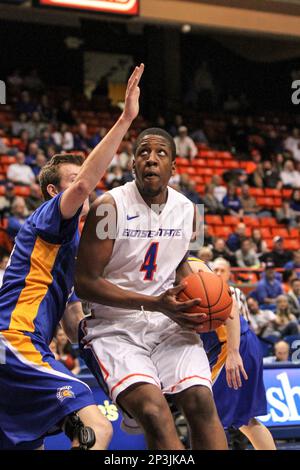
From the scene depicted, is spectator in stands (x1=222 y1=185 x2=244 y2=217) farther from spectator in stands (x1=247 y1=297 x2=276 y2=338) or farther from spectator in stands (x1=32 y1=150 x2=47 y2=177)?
spectator in stands (x1=247 y1=297 x2=276 y2=338)

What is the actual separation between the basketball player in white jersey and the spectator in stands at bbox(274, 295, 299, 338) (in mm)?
6342

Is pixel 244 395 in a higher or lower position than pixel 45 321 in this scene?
lower

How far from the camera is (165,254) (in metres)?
4.37

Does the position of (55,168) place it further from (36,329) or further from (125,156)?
(125,156)

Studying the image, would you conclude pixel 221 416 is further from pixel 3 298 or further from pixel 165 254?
pixel 3 298

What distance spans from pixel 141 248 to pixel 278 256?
10.1 meters

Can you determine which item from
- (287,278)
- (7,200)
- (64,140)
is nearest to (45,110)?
(64,140)

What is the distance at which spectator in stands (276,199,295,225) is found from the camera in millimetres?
16438

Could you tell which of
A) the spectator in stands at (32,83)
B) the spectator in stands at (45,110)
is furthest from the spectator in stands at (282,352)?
the spectator in stands at (32,83)

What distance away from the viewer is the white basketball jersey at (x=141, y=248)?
14.0 ft

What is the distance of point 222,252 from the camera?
43.3 ft

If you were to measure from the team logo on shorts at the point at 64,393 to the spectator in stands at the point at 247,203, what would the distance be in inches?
484

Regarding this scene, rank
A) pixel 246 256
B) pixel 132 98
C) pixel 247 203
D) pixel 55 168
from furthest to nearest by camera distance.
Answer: pixel 247 203
pixel 246 256
pixel 55 168
pixel 132 98

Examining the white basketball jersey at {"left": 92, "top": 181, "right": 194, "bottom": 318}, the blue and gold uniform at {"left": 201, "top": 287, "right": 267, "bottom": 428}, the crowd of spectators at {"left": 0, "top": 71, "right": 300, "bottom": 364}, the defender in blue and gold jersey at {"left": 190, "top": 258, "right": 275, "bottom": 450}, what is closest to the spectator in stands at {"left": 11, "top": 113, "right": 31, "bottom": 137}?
the crowd of spectators at {"left": 0, "top": 71, "right": 300, "bottom": 364}
